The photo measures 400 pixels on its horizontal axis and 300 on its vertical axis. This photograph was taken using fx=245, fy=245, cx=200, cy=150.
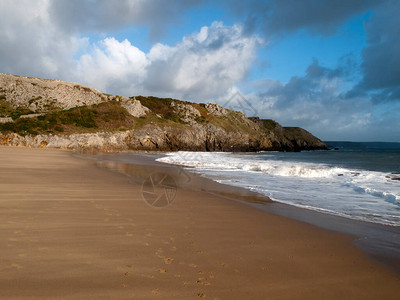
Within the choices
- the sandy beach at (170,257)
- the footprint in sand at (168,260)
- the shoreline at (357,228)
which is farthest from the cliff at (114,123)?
the footprint in sand at (168,260)

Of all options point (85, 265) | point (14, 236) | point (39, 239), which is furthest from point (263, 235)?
point (14, 236)

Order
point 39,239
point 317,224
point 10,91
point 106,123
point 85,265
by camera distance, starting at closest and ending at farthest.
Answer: point 85,265
point 39,239
point 317,224
point 106,123
point 10,91

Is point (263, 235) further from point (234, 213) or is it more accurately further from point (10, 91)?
point (10, 91)

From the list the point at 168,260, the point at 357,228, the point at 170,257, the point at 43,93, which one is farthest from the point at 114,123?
the point at 168,260

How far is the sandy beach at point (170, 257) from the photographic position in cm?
296

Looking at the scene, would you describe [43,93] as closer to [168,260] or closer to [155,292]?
[168,260]

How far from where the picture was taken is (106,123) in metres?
55.9

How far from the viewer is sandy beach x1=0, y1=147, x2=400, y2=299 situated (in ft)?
9.71

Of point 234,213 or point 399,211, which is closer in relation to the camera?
point 234,213

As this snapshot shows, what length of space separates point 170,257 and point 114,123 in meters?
57.3

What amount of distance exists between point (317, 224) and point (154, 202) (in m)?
4.61

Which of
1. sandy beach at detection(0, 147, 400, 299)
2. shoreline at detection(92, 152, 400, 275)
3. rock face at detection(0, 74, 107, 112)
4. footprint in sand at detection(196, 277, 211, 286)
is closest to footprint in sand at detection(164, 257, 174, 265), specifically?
sandy beach at detection(0, 147, 400, 299)

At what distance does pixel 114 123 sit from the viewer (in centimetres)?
5712

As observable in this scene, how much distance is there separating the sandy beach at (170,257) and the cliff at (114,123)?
45.5 metres
